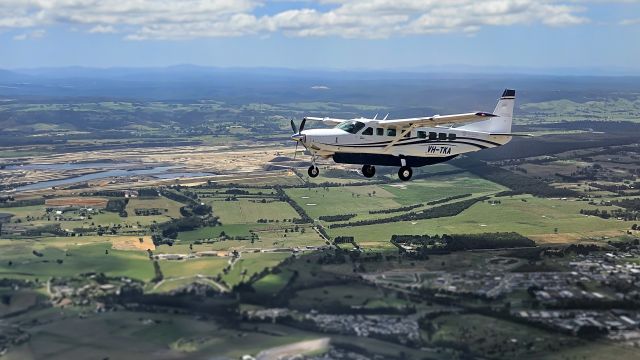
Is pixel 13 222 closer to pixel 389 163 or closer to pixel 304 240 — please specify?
pixel 304 240

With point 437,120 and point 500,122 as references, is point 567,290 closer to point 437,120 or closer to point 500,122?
point 500,122

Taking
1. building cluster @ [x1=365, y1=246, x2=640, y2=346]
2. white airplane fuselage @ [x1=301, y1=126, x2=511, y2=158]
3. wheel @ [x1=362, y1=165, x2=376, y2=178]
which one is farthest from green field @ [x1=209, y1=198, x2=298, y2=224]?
white airplane fuselage @ [x1=301, y1=126, x2=511, y2=158]

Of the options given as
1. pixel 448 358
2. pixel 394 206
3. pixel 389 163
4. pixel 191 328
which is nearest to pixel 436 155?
pixel 389 163

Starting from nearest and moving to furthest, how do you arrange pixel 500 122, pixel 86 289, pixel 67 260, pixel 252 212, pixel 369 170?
1. pixel 369 170
2. pixel 500 122
3. pixel 86 289
4. pixel 67 260
5. pixel 252 212

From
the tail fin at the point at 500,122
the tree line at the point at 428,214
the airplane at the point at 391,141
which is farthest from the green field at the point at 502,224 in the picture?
the airplane at the point at 391,141

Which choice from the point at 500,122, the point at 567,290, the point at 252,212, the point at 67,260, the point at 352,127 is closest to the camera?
the point at 352,127

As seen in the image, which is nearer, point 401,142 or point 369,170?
point 401,142

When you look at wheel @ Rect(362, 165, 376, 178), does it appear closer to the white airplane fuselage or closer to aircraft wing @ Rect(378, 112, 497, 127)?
the white airplane fuselage

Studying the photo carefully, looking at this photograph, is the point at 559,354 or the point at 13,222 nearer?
the point at 559,354

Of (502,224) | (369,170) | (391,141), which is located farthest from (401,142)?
(502,224)

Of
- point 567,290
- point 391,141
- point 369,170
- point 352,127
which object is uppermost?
point 352,127
